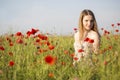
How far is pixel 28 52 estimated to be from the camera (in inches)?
156

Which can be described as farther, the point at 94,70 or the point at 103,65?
the point at 94,70


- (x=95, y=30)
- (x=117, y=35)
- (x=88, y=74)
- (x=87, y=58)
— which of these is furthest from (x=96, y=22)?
(x=117, y=35)

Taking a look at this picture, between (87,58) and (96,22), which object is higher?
(96,22)

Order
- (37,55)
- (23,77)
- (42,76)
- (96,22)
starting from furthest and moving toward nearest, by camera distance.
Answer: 1. (37,55)
2. (96,22)
3. (23,77)
4. (42,76)

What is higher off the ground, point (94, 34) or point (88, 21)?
point (88, 21)

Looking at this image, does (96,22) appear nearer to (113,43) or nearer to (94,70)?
(94,70)

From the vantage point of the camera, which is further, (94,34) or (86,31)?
(86,31)

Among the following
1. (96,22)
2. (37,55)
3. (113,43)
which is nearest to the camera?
(96,22)

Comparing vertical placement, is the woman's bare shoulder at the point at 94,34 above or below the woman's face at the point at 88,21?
below

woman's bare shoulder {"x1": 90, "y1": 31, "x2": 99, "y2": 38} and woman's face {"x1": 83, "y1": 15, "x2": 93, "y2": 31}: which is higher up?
woman's face {"x1": 83, "y1": 15, "x2": 93, "y2": 31}

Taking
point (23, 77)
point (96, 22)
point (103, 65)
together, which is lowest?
point (23, 77)

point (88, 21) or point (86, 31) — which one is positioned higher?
point (88, 21)

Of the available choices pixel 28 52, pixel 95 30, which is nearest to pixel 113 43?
pixel 95 30

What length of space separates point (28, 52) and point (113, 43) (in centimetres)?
166
